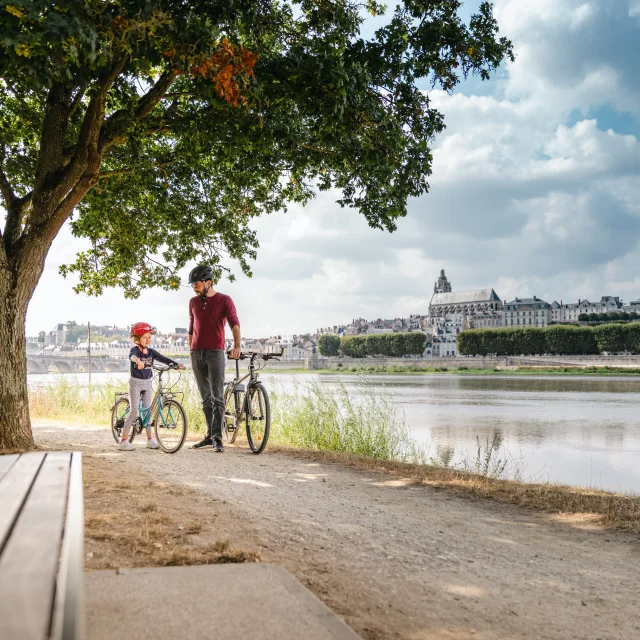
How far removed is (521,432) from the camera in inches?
758

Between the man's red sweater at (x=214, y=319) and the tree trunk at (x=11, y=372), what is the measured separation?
84.1 inches

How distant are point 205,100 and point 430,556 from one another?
6.97m

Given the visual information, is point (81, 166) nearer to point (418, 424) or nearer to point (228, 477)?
point (228, 477)

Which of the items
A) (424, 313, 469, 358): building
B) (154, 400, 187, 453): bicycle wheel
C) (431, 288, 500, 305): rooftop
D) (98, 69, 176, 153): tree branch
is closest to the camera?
(98, 69, 176, 153): tree branch

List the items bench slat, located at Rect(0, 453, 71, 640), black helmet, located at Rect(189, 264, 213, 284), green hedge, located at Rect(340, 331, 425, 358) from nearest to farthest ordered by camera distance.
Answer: bench slat, located at Rect(0, 453, 71, 640) < black helmet, located at Rect(189, 264, 213, 284) < green hedge, located at Rect(340, 331, 425, 358)

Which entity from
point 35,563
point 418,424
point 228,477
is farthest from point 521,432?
point 35,563

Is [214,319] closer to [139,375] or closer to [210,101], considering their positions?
[139,375]

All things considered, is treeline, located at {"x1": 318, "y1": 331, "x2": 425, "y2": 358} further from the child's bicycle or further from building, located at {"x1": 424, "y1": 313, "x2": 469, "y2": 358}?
the child's bicycle

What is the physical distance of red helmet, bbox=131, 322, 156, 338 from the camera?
8867mm

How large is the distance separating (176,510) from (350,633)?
2809 millimetres

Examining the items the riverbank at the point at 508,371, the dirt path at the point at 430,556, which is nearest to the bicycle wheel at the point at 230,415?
the dirt path at the point at 430,556

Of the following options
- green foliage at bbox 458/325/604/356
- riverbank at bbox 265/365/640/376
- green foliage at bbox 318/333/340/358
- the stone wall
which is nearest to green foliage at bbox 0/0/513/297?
riverbank at bbox 265/365/640/376

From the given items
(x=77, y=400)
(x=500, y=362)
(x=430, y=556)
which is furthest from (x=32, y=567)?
(x=500, y=362)

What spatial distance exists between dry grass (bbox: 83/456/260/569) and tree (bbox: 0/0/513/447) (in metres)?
3.07
